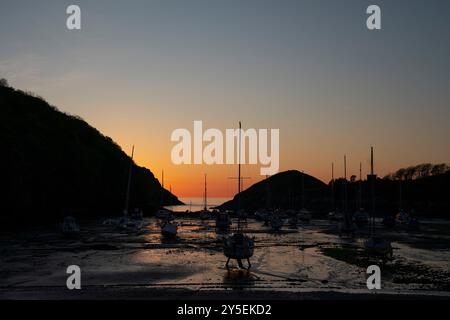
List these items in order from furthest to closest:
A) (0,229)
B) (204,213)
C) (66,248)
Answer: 1. (204,213)
2. (0,229)
3. (66,248)

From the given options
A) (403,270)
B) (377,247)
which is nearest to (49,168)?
(377,247)

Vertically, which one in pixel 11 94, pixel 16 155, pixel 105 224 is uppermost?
pixel 11 94

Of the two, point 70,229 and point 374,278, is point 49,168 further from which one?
point 374,278

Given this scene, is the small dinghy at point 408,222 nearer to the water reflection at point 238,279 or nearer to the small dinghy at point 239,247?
the small dinghy at point 239,247

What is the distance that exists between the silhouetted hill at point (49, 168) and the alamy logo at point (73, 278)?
48.4 metres

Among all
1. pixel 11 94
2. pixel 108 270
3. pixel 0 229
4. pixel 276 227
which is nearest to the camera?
pixel 108 270

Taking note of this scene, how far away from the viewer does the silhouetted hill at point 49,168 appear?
269ft

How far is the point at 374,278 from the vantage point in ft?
85.8

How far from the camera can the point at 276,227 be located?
72.5 metres

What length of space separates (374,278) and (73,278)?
57.3 feet
